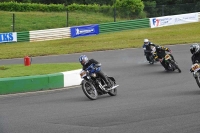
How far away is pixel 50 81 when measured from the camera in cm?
1603

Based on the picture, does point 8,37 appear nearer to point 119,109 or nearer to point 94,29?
point 94,29

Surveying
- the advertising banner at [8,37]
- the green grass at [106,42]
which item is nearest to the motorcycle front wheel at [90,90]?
the green grass at [106,42]

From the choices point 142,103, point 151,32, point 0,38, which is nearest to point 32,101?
point 142,103

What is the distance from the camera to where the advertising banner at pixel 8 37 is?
35.6 metres

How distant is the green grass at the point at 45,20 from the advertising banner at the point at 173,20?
4130 mm

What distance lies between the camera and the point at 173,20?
41.4m

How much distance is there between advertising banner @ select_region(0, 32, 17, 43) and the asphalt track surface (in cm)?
1786

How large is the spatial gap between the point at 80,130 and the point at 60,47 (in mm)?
23918

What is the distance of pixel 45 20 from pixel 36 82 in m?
30.0

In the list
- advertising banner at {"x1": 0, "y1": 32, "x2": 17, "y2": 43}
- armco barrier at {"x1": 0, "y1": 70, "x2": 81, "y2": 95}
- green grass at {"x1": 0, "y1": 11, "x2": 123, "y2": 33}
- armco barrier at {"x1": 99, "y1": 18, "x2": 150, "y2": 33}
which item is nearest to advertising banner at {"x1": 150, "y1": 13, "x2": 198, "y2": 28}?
armco barrier at {"x1": 99, "y1": 18, "x2": 150, "y2": 33}

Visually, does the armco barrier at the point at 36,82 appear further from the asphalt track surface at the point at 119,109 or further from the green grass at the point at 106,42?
the green grass at the point at 106,42

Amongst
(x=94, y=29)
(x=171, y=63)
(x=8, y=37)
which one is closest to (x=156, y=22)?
(x=94, y=29)

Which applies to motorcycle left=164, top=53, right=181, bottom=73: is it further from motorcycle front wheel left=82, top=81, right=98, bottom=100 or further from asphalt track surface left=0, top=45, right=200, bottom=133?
motorcycle front wheel left=82, top=81, right=98, bottom=100

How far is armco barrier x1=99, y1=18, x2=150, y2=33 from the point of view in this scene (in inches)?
1539
